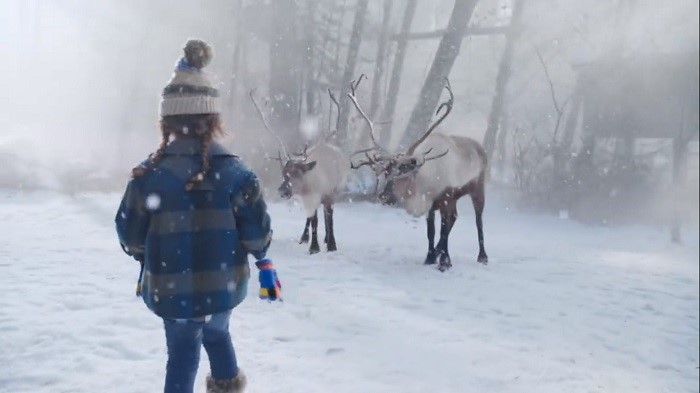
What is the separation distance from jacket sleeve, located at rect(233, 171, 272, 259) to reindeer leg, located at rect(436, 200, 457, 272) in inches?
143

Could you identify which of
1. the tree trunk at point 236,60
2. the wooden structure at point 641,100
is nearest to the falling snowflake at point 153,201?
the wooden structure at point 641,100

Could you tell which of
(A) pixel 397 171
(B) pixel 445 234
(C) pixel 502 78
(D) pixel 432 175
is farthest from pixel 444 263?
(C) pixel 502 78

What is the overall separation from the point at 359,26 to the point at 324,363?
29.5 ft

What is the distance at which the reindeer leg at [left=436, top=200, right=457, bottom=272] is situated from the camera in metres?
5.56

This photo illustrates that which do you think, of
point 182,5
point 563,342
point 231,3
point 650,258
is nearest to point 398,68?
point 231,3

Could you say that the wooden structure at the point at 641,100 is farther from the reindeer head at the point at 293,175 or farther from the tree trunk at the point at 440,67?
the reindeer head at the point at 293,175

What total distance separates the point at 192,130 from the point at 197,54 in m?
0.31

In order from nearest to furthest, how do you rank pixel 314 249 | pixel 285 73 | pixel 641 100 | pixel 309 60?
pixel 314 249 → pixel 285 73 → pixel 309 60 → pixel 641 100

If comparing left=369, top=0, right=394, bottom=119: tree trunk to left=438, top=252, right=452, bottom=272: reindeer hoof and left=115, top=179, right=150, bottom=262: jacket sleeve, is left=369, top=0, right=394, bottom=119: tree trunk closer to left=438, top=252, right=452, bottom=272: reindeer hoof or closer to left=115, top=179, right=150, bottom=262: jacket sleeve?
Answer: left=438, top=252, right=452, bottom=272: reindeer hoof

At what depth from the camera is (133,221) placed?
2035 mm

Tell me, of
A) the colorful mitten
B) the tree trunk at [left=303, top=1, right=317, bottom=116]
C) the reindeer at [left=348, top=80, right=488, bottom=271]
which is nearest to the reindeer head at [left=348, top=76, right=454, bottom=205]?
the reindeer at [left=348, top=80, right=488, bottom=271]

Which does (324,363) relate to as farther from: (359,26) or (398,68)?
(398,68)

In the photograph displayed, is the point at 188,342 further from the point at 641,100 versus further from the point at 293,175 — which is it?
the point at 641,100

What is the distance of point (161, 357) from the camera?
3.05 metres
